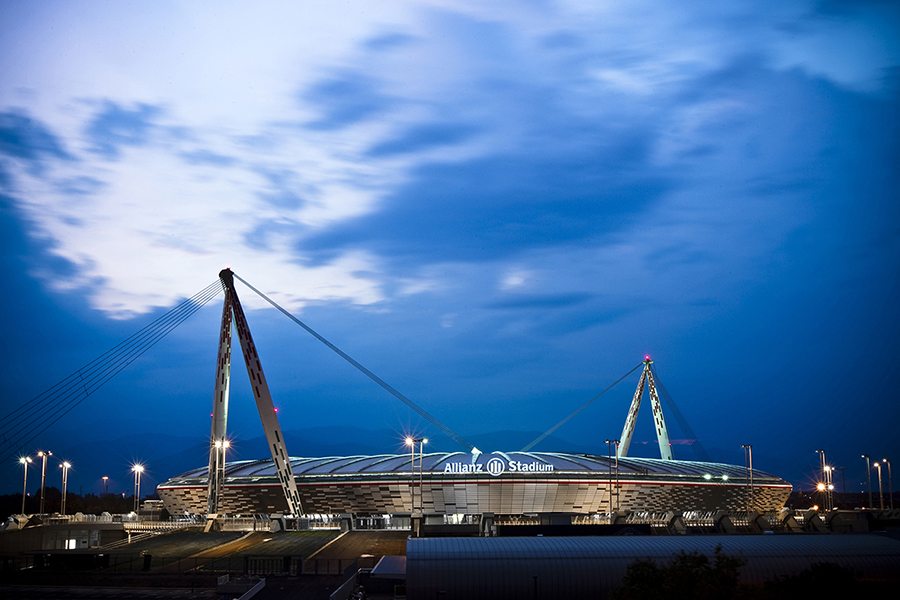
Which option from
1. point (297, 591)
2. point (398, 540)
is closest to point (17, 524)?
point (398, 540)

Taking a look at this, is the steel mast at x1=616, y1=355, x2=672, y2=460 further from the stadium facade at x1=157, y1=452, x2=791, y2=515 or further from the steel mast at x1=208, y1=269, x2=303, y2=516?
the steel mast at x1=208, y1=269, x2=303, y2=516

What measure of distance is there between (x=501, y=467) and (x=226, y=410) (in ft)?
106

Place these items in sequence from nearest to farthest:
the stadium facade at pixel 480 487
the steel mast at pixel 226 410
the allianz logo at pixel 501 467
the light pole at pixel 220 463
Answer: the steel mast at pixel 226 410
the light pole at pixel 220 463
the allianz logo at pixel 501 467
the stadium facade at pixel 480 487

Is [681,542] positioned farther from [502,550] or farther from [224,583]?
[224,583]

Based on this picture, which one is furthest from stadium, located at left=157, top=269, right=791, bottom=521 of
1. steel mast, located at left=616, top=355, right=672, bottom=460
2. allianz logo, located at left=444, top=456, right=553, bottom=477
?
steel mast, located at left=616, top=355, right=672, bottom=460

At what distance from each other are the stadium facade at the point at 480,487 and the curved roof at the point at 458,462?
147mm

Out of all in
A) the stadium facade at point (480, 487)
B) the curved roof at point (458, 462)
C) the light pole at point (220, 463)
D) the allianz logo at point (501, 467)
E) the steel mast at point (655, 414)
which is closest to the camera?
the light pole at point (220, 463)

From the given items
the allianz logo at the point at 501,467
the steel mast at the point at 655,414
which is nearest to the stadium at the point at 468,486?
the allianz logo at the point at 501,467

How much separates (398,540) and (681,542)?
36.1m

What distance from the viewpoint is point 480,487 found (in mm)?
110250

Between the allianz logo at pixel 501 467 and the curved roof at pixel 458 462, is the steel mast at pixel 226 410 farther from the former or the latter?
the allianz logo at pixel 501 467

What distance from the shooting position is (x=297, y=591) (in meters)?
52.6

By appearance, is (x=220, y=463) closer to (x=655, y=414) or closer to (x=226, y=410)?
(x=226, y=410)

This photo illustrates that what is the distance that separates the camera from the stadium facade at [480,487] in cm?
10938
